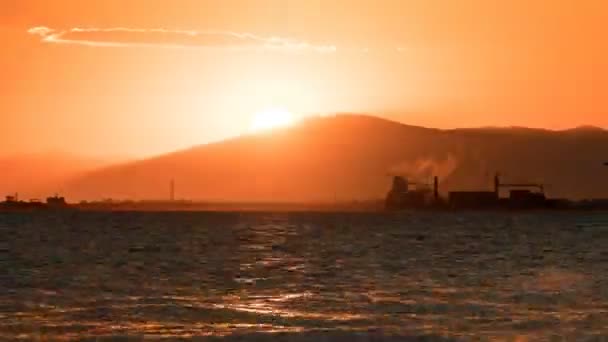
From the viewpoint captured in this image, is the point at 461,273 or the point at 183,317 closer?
the point at 183,317

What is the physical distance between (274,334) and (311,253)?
66727 mm

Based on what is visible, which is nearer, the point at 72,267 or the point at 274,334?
the point at 274,334

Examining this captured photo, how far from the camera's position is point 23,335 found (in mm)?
45000

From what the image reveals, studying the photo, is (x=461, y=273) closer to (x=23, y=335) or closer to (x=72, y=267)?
(x=72, y=267)

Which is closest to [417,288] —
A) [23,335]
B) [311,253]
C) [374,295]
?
[374,295]

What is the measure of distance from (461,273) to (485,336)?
37.6 metres

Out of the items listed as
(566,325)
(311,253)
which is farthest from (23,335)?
(311,253)

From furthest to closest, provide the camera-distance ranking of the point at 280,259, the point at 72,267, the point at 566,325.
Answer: the point at 280,259 → the point at 72,267 → the point at 566,325

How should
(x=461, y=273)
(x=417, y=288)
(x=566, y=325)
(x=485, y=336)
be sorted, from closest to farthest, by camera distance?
1. (x=485, y=336)
2. (x=566, y=325)
3. (x=417, y=288)
4. (x=461, y=273)

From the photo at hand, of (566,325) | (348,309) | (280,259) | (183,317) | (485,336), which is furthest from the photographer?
(280,259)

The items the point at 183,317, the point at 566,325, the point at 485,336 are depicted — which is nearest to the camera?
the point at 485,336

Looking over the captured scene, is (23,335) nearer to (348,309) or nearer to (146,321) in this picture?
(146,321)

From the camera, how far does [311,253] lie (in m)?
112

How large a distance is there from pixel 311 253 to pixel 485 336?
6799 centimetres
